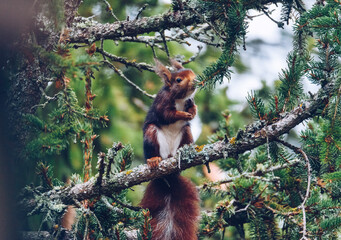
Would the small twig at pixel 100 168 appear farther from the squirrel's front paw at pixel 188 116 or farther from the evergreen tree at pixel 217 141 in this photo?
the squirrel's front paw at pixel 188 116

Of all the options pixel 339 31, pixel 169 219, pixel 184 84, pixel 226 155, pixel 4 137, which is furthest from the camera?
pixel 184 84

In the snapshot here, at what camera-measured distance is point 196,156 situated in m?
1.88

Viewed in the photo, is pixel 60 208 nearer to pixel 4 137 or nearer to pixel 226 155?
pixel 226 155

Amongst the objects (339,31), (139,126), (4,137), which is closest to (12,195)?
(4,137)

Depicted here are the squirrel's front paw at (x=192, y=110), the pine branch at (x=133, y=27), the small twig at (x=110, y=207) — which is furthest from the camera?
the squirrel's front paw at (x=192, y=110)

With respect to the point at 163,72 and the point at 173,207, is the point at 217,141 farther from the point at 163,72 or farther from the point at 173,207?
the point at 163,72

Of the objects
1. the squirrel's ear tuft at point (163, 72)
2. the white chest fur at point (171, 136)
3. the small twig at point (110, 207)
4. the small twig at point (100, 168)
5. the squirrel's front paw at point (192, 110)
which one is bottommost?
the small twig at point (110, 207)

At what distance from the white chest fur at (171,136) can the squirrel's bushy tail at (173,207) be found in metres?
0.19

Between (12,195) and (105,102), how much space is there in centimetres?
261

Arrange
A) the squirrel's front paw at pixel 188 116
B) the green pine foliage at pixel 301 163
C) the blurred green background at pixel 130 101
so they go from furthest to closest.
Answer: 1. the blurred green background at pixel 130 101
2. the squirrel's front paw at pixel 188 116
3. the green pine foliage at pixel 301 163

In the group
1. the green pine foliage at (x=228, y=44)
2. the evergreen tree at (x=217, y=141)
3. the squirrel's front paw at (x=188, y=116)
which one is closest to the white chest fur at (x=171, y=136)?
the squirrel's front paw at (x=188, y=116)

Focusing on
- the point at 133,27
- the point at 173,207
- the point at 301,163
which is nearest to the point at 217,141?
the point at 301,163

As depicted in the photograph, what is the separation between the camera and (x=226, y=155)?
181cm

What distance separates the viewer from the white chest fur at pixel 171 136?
2.62 m
